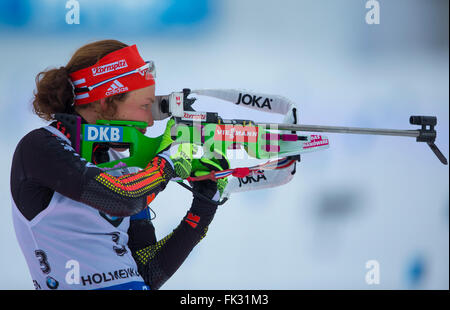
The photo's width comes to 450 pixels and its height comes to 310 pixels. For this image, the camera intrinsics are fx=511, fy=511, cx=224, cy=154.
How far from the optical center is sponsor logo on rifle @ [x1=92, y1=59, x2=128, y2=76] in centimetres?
144

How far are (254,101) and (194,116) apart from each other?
273 millimetres

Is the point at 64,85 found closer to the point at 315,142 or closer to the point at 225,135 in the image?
the point at 225,135

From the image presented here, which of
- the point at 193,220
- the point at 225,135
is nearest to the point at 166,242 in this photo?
the point at 193,220

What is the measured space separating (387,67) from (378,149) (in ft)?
1.49

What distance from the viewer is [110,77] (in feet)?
4.77

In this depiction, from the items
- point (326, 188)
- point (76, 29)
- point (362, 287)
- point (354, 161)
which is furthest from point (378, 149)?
point (76, 29)

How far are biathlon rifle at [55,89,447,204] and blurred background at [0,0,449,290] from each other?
420 mm

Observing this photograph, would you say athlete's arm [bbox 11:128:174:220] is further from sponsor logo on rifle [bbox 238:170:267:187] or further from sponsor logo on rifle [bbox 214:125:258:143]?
sponsor logo on rifle [bbox 238:170:267:187]

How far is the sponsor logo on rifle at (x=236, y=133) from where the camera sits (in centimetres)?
161

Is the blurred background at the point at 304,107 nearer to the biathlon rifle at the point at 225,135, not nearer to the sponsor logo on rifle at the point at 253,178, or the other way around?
the sponsor logo on rifle at the point at 253,178

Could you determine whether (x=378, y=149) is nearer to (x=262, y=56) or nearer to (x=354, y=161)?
(x=354, y=161)

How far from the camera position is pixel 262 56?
98.9 inches

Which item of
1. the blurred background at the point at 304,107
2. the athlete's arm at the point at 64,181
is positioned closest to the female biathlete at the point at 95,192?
the athlete's arm at the point at 64,181

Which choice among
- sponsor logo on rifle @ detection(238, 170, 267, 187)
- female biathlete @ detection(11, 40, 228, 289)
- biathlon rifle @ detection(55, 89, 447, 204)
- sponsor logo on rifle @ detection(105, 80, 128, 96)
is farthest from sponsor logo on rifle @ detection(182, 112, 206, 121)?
sponsor logo on rifle @ detection(238, 170, 267, 187)
